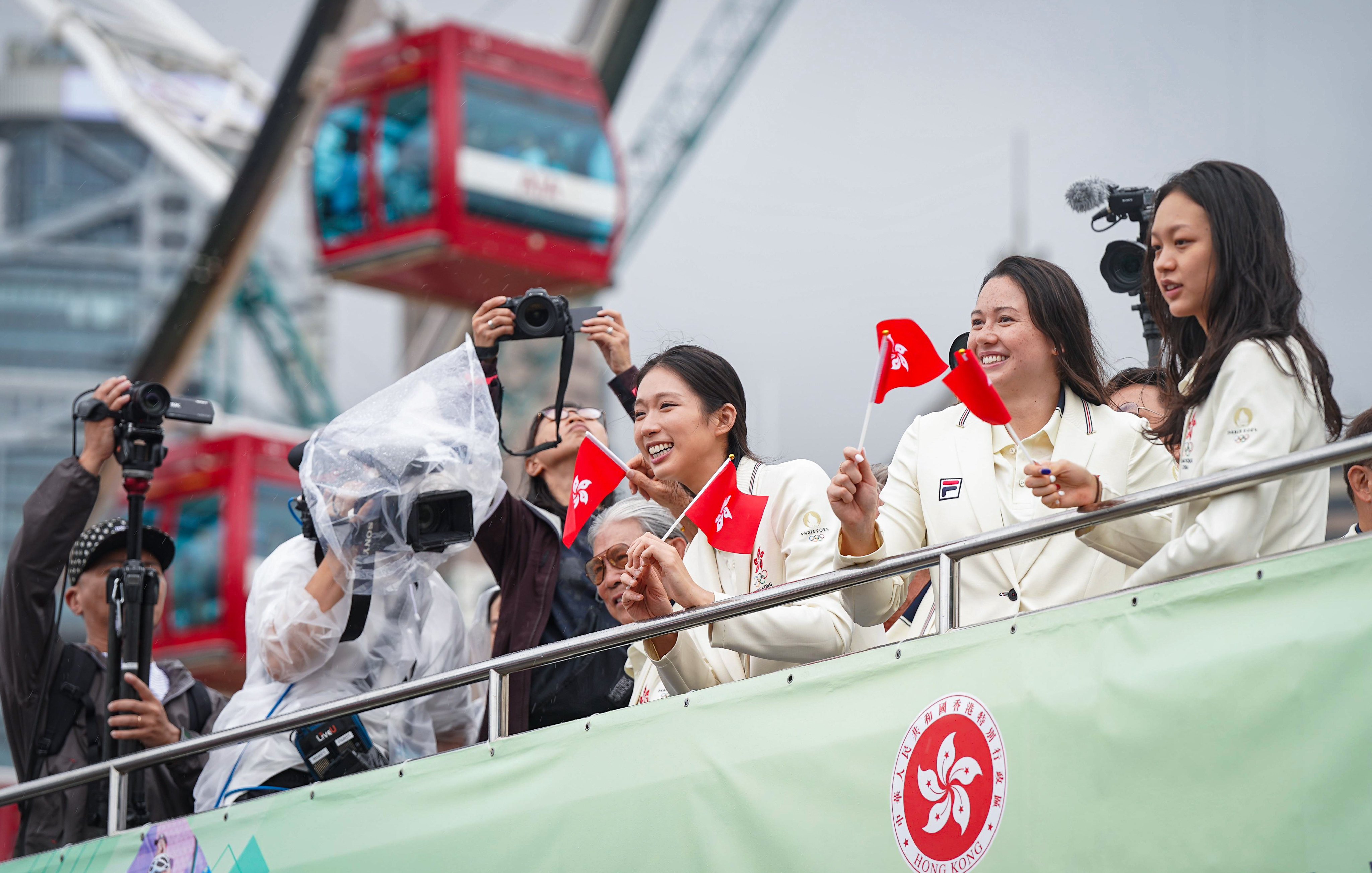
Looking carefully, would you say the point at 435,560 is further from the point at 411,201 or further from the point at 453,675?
the point at 411,201

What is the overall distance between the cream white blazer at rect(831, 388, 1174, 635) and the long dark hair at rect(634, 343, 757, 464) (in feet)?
1.29

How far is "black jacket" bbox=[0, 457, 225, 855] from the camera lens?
4.51 metres

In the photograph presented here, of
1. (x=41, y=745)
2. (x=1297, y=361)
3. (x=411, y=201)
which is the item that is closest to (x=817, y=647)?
(x=1297, y=361)

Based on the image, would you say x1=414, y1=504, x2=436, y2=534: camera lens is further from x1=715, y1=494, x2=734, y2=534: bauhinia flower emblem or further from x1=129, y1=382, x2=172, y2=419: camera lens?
x1=129, y1=382, x2=172, y2=419: camera lens

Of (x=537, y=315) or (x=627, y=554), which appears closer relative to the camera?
(x=627, y=554)

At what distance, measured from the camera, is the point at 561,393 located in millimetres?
4145

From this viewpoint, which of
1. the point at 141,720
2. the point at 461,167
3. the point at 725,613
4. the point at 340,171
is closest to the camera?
the point at 725,613

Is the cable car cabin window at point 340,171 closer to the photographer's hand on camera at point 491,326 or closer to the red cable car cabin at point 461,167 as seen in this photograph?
the red cable car cabin at point 461,167

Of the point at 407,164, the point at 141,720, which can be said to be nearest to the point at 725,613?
the point at 141,720

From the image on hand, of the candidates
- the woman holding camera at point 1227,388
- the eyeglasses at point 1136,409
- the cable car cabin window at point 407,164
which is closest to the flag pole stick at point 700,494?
the woman holding camera at point 1227,388

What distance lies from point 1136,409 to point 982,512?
647mm

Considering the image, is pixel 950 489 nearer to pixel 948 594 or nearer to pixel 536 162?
pixel 948 594

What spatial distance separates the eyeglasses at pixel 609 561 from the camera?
364 centimetres

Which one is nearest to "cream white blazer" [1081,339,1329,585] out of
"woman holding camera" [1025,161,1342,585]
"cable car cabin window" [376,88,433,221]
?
"woman holding camera" [1025,161,1342,585]
